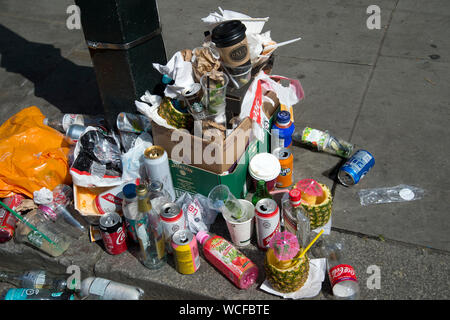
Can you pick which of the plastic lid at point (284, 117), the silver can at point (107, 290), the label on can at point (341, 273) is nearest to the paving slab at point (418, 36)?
the plastic lid at point (284, 117)

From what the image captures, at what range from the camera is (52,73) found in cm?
499

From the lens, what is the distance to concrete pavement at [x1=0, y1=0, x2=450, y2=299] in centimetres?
276

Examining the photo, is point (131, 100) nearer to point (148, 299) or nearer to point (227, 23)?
point (227, 23)

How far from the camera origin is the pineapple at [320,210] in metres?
2.80

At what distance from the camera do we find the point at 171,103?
2.95 m

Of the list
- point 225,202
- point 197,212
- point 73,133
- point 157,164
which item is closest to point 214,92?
point 157,164

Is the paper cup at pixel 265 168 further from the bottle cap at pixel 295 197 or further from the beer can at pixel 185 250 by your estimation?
the beer can at pixel 185 250

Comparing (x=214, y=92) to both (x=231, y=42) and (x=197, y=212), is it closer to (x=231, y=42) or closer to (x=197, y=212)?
(x=231, y=42)

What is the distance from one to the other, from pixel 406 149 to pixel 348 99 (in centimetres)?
85

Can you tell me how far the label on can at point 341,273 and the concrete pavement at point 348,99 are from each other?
0.13 m

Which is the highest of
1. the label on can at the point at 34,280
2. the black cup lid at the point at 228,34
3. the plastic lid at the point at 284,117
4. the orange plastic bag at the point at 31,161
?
the black cup lid at the point at 228,34

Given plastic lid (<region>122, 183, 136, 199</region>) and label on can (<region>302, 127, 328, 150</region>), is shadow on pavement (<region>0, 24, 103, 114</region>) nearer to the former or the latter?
plastic lid (<region>122, 183, 136, 199</region>)

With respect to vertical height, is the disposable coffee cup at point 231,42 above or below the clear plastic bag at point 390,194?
above

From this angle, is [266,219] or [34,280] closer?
[266,219]
